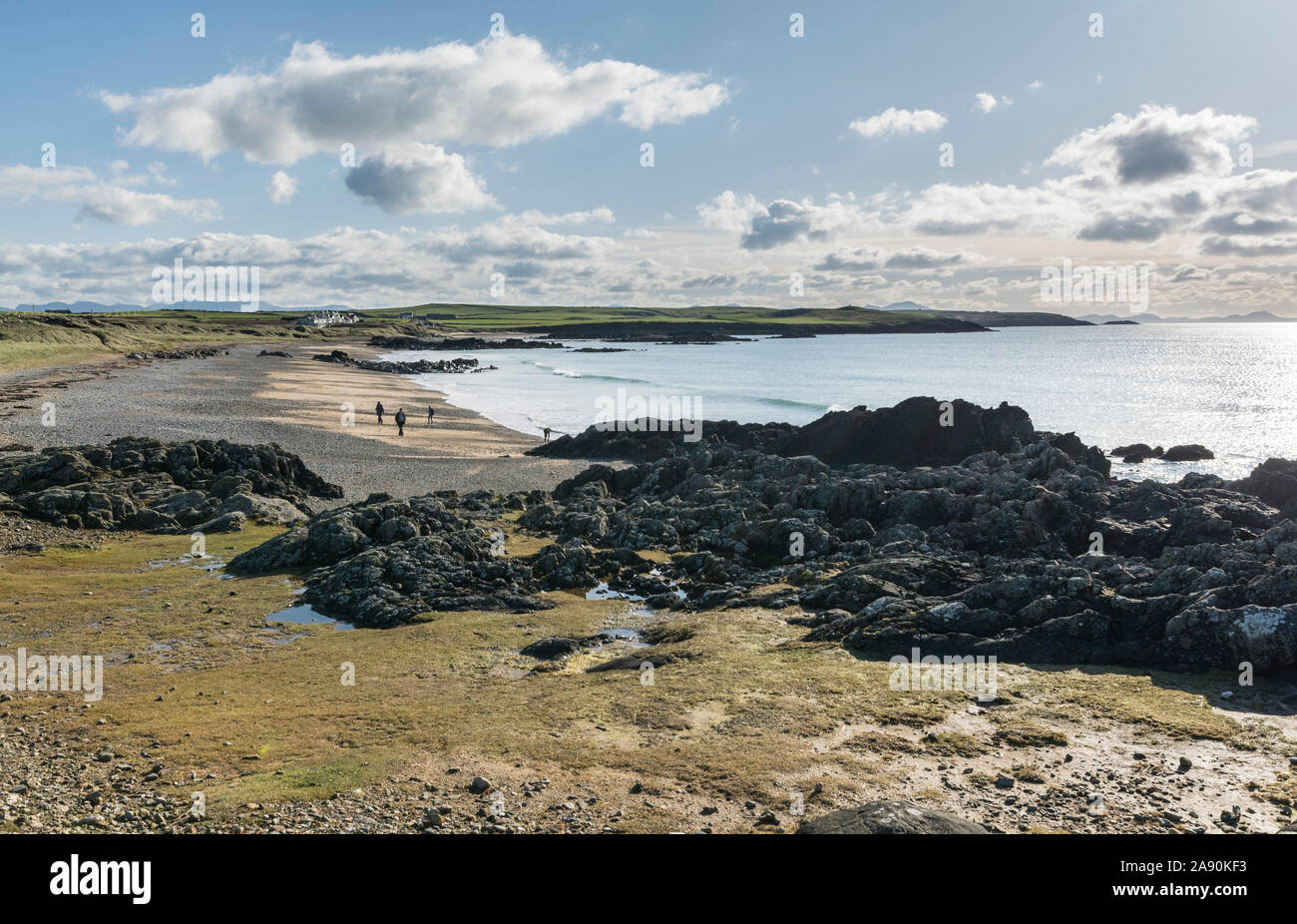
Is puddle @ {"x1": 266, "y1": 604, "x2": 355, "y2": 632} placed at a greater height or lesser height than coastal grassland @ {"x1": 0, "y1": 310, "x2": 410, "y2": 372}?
lesser

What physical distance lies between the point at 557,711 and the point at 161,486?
28.3 m

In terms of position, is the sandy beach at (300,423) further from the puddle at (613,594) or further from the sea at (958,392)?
the puddle at (613,594)

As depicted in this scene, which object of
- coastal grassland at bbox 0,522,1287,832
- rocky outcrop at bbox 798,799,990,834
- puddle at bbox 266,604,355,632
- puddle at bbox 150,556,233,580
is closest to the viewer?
rocky outcrop at bbox 798,799,990,834

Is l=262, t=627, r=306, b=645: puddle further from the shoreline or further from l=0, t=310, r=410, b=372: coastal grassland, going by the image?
l=0, t=310, r=410, b=372: coastal grassland

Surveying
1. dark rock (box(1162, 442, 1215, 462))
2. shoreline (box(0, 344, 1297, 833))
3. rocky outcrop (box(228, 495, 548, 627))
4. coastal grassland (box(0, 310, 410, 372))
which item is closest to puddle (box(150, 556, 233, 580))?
shoreline (box(0, 344, 1297, 833))

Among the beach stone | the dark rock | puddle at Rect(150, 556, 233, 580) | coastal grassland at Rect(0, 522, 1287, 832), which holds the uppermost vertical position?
the dark rock

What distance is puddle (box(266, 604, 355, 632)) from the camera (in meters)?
22.6

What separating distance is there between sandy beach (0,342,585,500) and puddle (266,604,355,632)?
19.1 m

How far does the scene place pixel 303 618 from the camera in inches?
909

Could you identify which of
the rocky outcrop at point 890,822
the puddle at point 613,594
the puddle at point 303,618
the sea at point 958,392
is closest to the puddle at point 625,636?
the puddle at point 613,594

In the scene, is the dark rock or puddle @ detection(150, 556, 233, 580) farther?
the dark rock

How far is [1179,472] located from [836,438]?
1026 inches

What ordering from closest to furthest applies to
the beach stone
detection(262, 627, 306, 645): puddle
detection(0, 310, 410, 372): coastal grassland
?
the beach stone, detection(262, 627, 306, 645): puddle, detection(0, 310, 410, 372): coastal grassland
